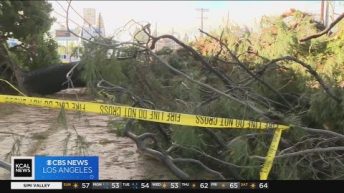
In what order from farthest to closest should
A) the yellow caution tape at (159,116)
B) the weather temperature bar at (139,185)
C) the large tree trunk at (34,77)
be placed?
the large tree trunk at (34,77) → the yellow caution tape at (159,116) → the weather temperature bar at (139,185)

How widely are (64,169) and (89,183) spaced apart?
0.47ft

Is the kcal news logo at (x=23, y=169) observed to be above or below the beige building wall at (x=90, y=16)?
below

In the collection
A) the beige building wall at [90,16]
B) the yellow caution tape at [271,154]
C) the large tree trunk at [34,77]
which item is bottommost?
the yellow caution tape at [271,154]

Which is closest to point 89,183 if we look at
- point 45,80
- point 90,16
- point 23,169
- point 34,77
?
point 23,169

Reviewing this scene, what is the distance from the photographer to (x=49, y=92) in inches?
257

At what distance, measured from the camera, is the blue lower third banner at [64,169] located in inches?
74.5

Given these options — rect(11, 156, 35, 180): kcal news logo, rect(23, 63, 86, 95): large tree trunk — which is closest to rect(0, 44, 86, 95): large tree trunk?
rect(23, 63, 86, 95): large tree trunk

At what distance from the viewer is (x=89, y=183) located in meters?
1.85

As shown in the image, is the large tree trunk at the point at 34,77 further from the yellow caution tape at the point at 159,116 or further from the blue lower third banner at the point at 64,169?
the blue lower third banner at the point at 64,169

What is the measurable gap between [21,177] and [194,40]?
1962 millimetres

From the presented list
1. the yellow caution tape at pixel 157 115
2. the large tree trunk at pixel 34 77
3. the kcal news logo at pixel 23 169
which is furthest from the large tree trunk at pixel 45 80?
the kcal news logo at pixel 23 169

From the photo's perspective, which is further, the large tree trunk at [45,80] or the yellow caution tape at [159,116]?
the large tree trunk at [45,80]

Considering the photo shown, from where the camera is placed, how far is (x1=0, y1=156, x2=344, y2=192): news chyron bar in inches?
72.2

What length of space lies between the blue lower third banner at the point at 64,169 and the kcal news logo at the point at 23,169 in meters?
0.02
